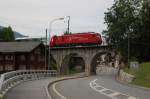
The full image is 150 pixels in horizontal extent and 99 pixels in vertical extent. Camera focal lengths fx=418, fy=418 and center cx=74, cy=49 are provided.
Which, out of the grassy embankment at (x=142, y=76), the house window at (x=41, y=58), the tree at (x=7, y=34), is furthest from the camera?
the tree at (x=7, y=34)

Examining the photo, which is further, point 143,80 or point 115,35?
point 115,35

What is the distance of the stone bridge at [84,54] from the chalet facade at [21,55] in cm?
1373

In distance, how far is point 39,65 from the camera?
83250mm

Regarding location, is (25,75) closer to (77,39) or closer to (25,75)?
(25,75)

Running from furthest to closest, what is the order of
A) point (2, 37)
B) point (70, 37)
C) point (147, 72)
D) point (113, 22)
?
point (2, 37), point (70, 37), point (113, 22), point (147, 72)

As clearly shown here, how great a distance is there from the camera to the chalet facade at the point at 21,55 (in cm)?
7694

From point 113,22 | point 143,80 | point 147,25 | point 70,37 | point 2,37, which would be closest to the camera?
point 143,80

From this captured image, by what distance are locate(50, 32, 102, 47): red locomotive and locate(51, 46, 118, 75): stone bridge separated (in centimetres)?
472

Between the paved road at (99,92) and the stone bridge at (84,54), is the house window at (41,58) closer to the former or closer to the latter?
the stone bridge at (84,54)

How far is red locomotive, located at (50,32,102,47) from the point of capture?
8344 cm

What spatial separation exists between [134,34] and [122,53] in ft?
13.9

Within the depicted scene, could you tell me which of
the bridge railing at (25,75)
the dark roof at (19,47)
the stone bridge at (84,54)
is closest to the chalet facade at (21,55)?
the dark roof at (19,47)

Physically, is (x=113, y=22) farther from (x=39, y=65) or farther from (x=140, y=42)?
(x=39, y=65)

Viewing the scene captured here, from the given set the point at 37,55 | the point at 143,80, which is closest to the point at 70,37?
the point at 37,55
